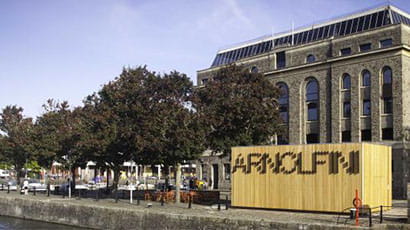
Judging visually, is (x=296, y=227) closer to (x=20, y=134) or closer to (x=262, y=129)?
(x=262, y=129)

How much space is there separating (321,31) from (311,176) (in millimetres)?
30163

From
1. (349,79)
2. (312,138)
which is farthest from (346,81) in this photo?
(312,138)

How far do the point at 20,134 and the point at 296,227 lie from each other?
41.0m

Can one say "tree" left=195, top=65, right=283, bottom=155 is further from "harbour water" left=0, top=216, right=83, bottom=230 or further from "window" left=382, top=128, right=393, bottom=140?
"harbour water" left=0, top=216, right=83, bottom=230

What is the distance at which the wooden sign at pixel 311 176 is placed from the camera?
1104 inches

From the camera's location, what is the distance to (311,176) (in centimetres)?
2934

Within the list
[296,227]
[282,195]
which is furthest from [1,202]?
[296,227]

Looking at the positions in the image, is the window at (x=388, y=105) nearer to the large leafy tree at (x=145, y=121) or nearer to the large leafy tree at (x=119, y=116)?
the large leafy tree at (x=145, y=121)

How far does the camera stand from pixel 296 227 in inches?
926

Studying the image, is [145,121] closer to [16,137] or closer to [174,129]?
[174,129]

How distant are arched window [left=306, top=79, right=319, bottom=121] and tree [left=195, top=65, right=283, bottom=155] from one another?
42.1 ft

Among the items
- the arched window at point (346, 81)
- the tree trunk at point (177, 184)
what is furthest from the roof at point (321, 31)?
the tree trunk at point (177, 184)

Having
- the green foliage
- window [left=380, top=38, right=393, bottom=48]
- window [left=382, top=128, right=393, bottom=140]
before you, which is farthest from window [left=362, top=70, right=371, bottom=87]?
the green foliage

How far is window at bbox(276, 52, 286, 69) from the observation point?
5716cm
